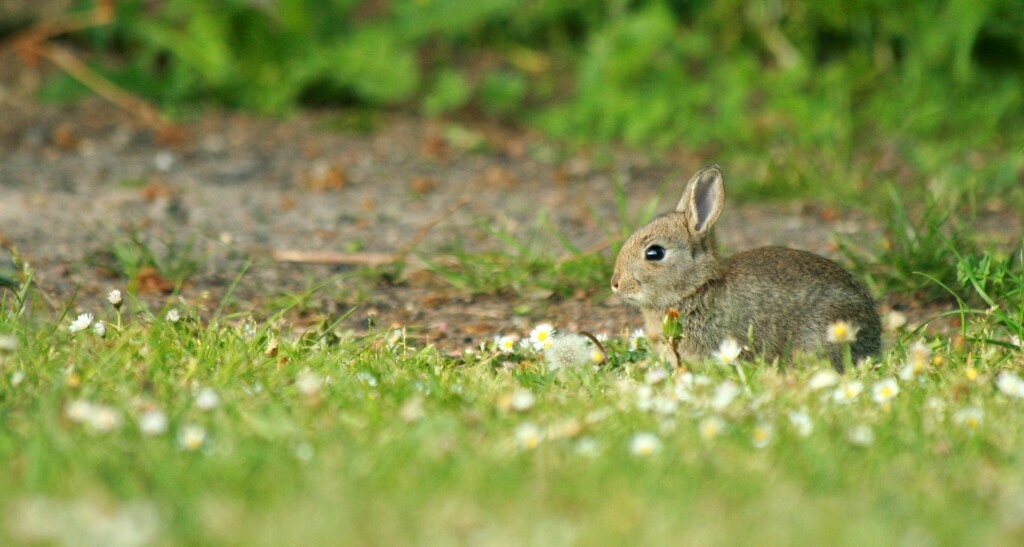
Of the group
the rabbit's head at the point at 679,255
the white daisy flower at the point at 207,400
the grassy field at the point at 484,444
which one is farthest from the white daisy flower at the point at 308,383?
the rabbit's head at the point at 679,255

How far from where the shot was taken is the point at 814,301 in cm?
494

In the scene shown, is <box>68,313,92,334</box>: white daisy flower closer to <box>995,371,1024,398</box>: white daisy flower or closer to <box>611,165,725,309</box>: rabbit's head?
<box>611,165,725,309</box>: rabbit's head

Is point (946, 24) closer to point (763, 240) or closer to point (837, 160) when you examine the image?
point (837, 160)

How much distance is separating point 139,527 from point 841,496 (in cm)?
162

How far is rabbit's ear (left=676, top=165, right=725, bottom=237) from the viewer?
5078mm

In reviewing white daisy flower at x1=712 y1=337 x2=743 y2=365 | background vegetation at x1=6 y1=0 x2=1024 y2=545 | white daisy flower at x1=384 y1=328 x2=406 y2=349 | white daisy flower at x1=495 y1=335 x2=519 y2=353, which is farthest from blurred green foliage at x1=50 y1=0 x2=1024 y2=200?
white daisy flower at x1=712 y1=337 x2=743 y2=365

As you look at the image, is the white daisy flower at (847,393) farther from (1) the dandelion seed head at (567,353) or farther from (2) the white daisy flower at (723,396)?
(1) the dandelion seed head at (567,353)

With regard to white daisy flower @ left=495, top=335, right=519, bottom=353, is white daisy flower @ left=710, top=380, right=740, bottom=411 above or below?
above

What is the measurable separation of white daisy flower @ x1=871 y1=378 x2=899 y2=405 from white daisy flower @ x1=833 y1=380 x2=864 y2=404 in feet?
0.17

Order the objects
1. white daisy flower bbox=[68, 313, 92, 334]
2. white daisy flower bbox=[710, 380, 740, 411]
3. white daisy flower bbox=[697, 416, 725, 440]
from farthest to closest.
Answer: white daisy flower bbox=[68, 313, 92, 334] → white daisy flower bbox=[710, 380, 740, 411] → white daisy flower bbox=[697, 416, 725, 440]

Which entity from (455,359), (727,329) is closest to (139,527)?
(455,359)

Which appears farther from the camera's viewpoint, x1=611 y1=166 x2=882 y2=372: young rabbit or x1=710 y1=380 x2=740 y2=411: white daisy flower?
x1=611 y1=166 x2=882 y2=372: young rabbit

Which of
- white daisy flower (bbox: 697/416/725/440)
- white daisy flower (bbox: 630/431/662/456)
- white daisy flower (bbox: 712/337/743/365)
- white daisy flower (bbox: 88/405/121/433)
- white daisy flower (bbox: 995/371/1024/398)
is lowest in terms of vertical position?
white daisy flower (bbox: 712/337/743/365)

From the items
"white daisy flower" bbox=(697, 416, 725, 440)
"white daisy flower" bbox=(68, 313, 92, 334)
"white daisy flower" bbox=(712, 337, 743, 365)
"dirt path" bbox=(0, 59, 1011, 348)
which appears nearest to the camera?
"white daisy flower" bbox=(697, 416, 725, 440)
